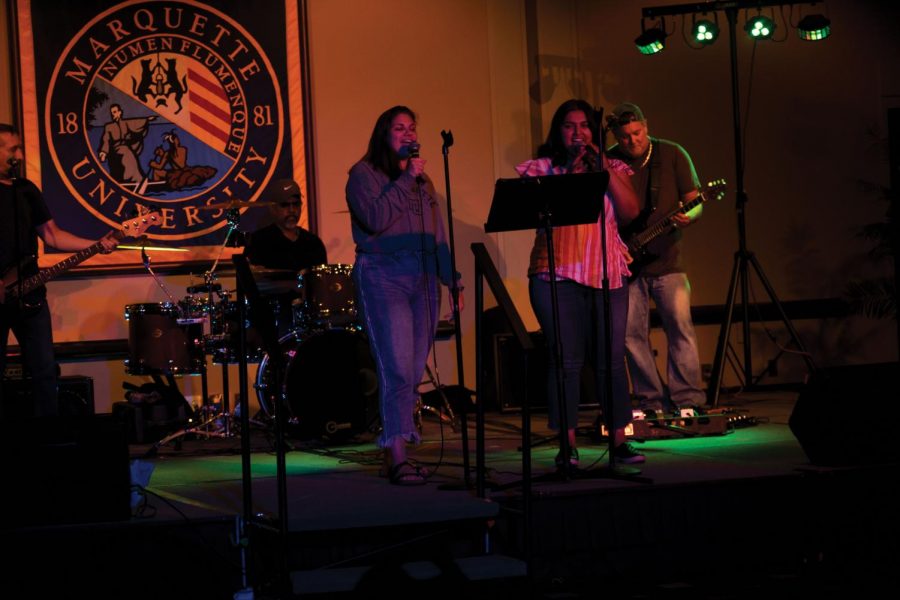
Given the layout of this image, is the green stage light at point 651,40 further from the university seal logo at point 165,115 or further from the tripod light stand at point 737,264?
the university seal logo at point 165,115

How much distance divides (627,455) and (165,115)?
5123 mm

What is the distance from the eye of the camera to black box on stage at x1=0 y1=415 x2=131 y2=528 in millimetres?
4656

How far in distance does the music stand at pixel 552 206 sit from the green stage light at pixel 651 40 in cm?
418

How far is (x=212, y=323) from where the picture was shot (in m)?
7.81

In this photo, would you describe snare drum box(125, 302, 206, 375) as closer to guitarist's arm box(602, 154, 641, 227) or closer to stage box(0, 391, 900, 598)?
stage box(0, 391, 900, 598)

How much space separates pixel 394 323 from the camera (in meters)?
5.42

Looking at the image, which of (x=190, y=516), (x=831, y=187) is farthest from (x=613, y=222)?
(x=831, y=187)

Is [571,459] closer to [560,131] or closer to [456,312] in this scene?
[456,312]

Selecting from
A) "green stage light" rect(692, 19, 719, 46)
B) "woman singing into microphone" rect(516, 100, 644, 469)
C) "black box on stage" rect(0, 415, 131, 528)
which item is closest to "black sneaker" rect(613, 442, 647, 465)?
"woman singing into microphone" rect(516, 100, 644, 469)

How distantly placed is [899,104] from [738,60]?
1.50 m

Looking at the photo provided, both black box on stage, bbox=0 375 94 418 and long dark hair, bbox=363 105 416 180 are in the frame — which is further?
black box on stage, bbox=0 375 94 418

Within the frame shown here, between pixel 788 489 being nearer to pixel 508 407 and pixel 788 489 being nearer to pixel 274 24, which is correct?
pixel 508 407

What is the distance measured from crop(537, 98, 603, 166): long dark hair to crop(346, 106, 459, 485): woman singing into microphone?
63cm

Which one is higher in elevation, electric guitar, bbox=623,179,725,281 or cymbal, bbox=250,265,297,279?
electric guitar, bbox=623,179,725,281
